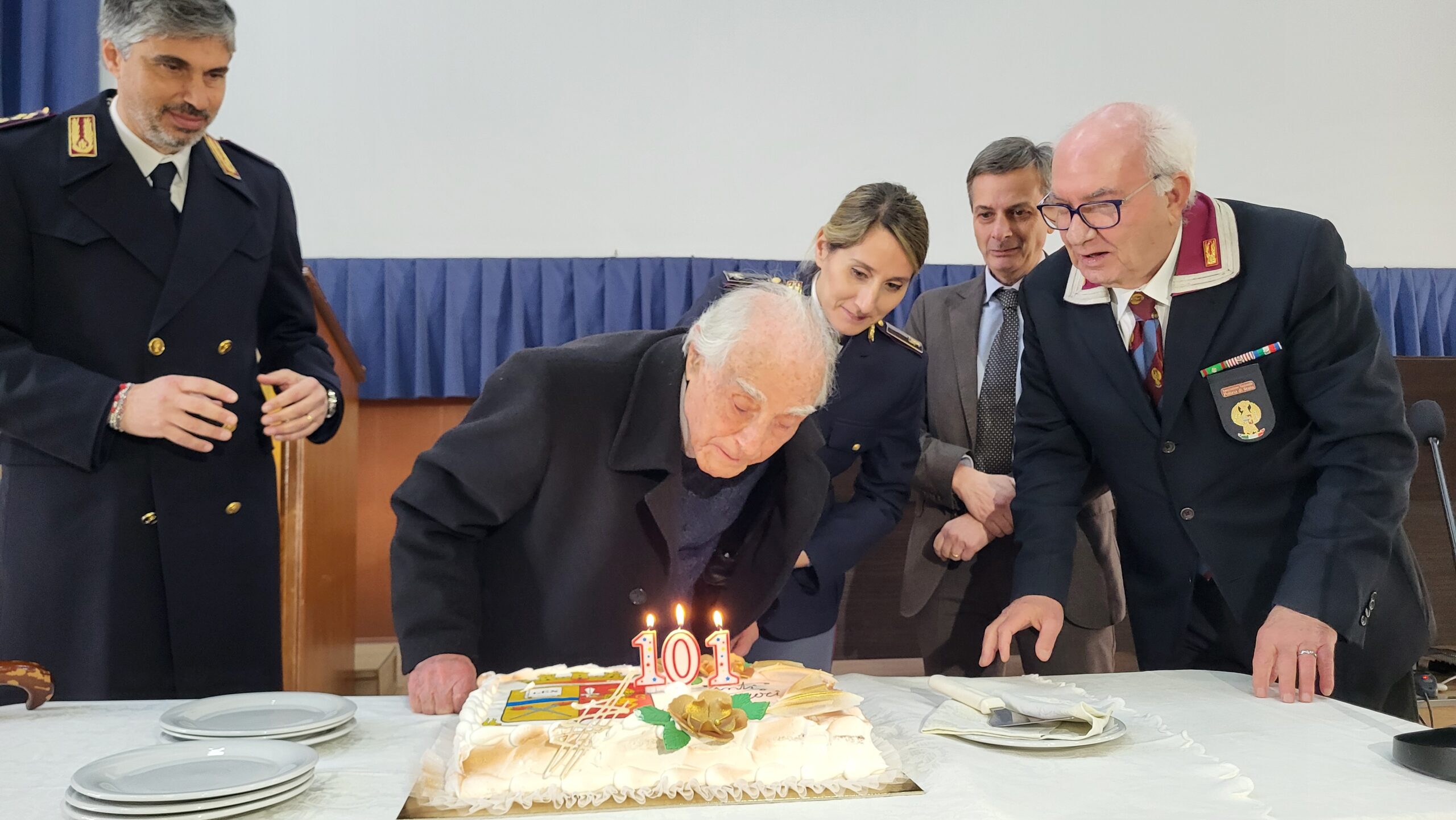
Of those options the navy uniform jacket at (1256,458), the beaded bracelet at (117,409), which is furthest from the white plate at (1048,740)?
the beaded bracelet at (117,409)

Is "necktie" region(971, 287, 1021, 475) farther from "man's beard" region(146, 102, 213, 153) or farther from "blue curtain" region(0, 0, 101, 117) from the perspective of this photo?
"blue curtain" region(0, 0, 101, 117)

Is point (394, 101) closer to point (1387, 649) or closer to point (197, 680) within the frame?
point (197, 680)

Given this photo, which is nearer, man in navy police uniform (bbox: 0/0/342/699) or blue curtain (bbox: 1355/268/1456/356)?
man in navy police uniform (bbox: 0/0/342/699)

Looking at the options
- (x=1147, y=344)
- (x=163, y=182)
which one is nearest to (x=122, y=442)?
(x=163, y=182)

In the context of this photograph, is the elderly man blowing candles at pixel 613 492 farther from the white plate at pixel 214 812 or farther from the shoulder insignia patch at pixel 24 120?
the shoulder insignia patch at pixel 24 120

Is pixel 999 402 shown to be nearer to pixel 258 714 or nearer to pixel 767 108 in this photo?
pixel 258 714

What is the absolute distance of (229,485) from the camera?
203cm

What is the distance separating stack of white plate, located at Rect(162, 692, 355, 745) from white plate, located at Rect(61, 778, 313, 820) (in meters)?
0.22

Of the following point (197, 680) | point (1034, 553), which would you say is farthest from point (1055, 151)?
point (197, 680)

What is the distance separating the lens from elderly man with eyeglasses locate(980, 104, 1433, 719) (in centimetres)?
176

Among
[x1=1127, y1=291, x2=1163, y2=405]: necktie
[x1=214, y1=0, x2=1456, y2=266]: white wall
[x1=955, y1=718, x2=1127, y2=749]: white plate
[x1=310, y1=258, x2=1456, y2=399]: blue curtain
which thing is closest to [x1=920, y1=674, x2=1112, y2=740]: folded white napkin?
[x1=955, y1=718, x2=1127, y2=749]: white plate

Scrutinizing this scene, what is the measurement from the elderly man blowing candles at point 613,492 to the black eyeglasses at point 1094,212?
0.58 meters

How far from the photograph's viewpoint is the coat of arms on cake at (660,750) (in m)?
Result: 1.15

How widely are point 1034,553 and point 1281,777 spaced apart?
0.77 metres
